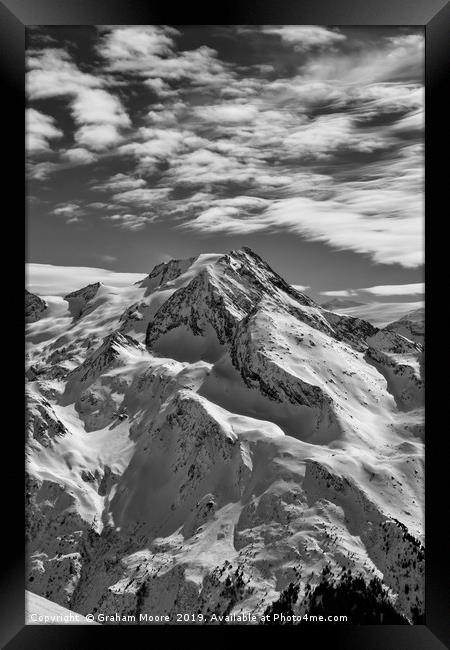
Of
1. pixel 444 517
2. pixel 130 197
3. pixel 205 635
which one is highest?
pixel 130 197

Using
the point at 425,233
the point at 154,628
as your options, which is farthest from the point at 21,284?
the point at 425,233

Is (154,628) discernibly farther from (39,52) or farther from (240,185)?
(240,185)

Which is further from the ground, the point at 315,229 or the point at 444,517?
the point at 315,229

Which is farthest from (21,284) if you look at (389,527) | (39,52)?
(389,527)

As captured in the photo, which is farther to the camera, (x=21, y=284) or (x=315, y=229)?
(x=315, y=229)

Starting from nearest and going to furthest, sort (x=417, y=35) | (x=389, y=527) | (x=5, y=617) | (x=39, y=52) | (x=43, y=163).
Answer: (x=5, y=617) → (x=417, y=35) → (x=39, y=52) → (x=43, y=163) → (x=389, y=527)

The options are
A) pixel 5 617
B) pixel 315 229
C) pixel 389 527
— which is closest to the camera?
pixel 5 617
